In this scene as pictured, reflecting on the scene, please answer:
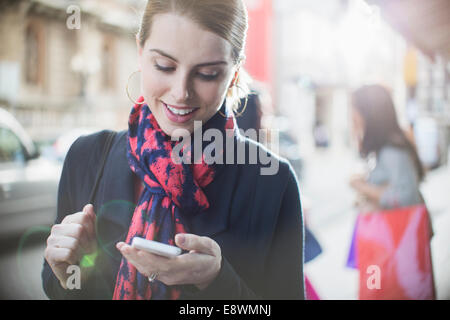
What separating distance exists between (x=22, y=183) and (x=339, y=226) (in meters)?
4.00

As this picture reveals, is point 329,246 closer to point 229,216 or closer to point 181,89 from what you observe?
point 229,216

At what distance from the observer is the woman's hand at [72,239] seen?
1191 millimetres

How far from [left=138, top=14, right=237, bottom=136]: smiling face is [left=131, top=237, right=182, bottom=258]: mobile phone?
14.7 inches

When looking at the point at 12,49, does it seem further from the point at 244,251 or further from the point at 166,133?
the point at 244,251

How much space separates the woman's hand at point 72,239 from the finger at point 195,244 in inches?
13.1

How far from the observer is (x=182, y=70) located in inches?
46.4

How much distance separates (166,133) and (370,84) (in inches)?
68.1

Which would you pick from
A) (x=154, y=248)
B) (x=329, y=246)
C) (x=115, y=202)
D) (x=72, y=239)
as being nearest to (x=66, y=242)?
(x=72, y=239)

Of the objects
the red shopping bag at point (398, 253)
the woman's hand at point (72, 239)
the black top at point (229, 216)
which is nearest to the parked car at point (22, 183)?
the black top at point (229, 216)

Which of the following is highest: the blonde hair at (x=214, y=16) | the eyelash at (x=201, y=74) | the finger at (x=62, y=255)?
the blonde hair at (x=214, y=16)

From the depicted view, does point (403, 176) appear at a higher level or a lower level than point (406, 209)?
higher

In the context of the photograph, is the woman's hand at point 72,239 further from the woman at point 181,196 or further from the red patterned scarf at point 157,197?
the red patterned scarf at point 157,197

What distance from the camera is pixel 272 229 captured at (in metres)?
1.34
